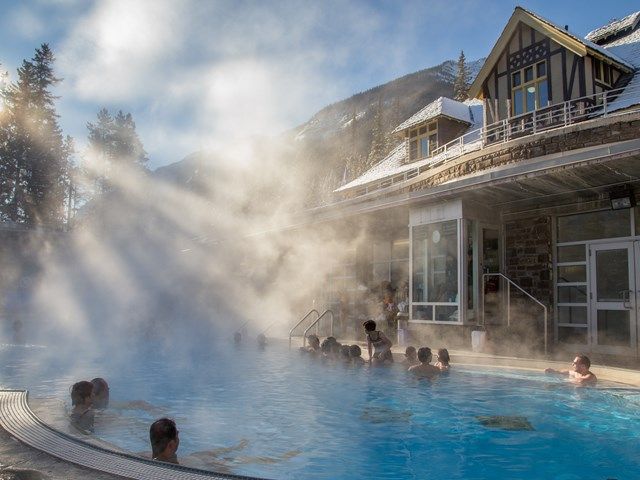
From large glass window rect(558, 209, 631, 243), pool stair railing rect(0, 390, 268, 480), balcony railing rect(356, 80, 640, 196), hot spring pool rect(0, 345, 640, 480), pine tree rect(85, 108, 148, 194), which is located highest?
pine tree rect(85, 108, 148, 194)

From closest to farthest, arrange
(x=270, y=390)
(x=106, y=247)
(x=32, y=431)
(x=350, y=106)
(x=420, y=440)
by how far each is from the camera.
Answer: (x=32, y=431)
(x=420, y=440)
(x=270, y=390)
(x=106, y=247)
(x=350, y=106)

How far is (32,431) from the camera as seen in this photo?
346 cm

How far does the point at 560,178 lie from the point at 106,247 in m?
33.9

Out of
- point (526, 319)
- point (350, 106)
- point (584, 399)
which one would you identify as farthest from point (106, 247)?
point (350, 106)

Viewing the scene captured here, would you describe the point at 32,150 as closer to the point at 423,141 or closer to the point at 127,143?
the point at 127,143

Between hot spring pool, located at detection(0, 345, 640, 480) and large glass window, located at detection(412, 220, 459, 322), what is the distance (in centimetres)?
240

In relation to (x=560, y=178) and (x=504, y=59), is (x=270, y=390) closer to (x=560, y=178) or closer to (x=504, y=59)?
(x=560, y=178)

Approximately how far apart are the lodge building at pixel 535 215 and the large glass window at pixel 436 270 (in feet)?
0.09

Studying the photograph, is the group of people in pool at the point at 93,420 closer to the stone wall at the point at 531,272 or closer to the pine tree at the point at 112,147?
the stone wall at the point at 531,272

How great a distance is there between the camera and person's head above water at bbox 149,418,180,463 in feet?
11.3

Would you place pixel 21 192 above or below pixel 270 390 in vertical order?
above

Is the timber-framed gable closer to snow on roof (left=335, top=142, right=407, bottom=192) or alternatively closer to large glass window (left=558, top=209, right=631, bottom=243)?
large glass window (left=558, top=209, right=631, bottom=243)

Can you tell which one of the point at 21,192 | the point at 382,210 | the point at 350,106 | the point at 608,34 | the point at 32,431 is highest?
the point at 350,106

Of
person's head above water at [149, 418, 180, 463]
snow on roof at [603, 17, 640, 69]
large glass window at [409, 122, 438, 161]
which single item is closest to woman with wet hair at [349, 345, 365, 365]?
person's head above water at [149, 418, 180, 463]
